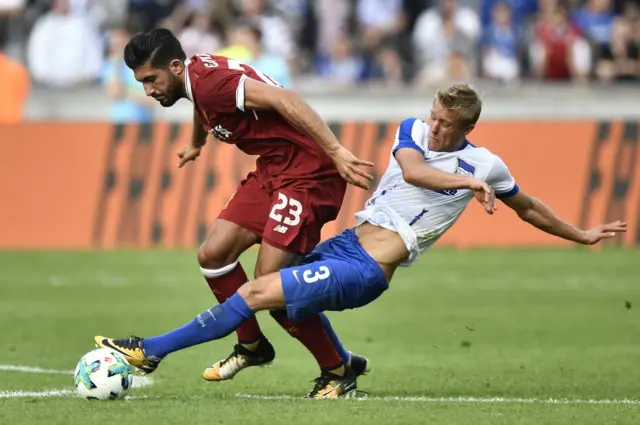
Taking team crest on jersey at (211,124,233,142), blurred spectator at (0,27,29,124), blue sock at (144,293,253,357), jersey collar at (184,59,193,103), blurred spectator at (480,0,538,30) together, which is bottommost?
blurred spectator at (0,27,29,124)

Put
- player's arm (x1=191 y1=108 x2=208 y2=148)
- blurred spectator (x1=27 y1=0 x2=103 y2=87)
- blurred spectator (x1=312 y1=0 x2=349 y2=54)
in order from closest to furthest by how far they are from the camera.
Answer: player's arm (x1=191 y1=108 x2=208 y2=148) → blurred spectator (x1=27 y1=0 x2=103 y2=87) → blurred spectator (x1=312 y1=0 x2=349 y2=54)

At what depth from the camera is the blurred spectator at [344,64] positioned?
21.3 meters

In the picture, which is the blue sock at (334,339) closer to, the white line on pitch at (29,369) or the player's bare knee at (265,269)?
the player's bare knee at (265,269)

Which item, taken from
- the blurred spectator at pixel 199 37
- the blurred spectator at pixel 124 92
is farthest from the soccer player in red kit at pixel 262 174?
the blurred spectator at pixel 199 37

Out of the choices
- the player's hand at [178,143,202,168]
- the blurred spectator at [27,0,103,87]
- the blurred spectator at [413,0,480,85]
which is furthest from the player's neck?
the blurred spectator at [27,0,103,87]

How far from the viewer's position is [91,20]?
21.6m

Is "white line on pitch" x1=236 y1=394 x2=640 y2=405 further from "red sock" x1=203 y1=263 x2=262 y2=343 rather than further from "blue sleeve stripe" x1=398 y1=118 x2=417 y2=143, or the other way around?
"blue sleeve stripe" x1=398 y1=118 x2=417 y2=143

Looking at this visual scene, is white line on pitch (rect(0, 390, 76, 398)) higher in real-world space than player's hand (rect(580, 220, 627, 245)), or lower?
lower

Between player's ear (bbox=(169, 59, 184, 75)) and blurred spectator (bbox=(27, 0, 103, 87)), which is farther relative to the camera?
blurred spectator (bbox=(27, 0, 103, 87))

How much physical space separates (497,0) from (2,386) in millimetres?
15472

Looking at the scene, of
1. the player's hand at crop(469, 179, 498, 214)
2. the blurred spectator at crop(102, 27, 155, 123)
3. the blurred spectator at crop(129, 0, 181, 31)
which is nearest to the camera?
the player's hand at crop(469, 179, 498, 214)

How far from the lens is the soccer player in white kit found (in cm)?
713

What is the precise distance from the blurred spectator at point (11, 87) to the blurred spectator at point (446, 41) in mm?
6294

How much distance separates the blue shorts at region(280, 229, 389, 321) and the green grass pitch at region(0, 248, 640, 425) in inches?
21.1
